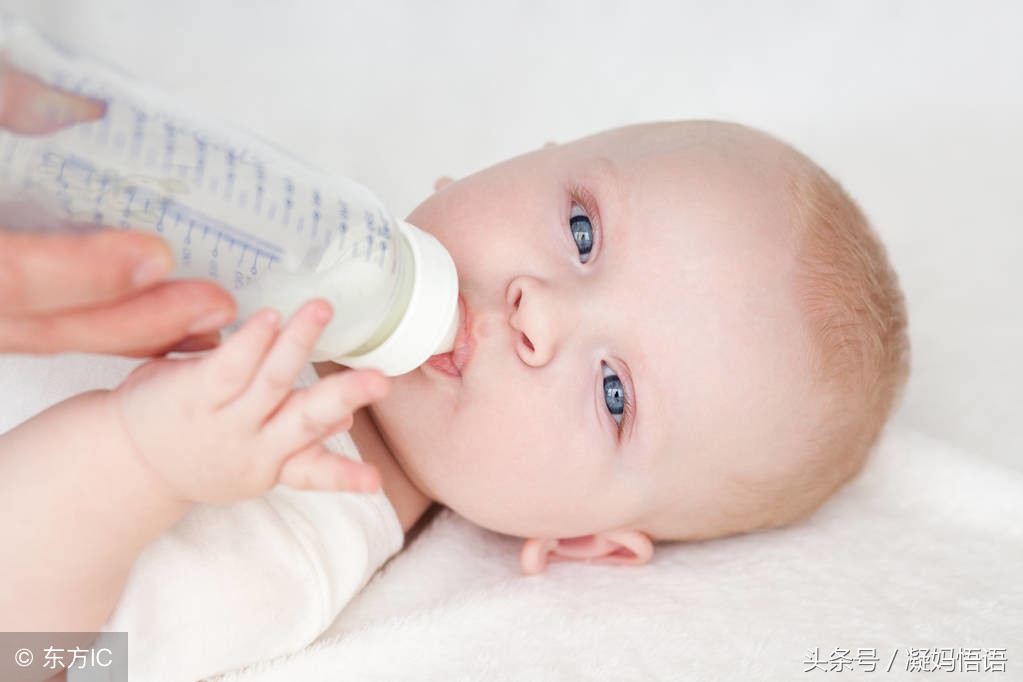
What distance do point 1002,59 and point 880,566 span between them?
1.14 meters

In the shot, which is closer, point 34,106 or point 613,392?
point 34,106

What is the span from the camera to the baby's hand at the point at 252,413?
942mm

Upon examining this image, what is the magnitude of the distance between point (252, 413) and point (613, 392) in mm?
515

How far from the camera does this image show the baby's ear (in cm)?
147

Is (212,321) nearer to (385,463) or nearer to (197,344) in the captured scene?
(197,344)

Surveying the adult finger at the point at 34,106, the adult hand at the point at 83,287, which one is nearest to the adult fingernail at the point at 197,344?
the adult hand at the point at 83,287

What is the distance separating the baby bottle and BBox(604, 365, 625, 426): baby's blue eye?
0.80ft

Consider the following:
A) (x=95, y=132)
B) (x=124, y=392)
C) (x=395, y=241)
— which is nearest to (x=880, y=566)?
(x=395, y=241)

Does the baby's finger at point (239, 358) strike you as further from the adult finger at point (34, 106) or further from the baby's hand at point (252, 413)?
the adult finger at point (34, 106)

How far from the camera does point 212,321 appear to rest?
968 mm

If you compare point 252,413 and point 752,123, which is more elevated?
point 752,123

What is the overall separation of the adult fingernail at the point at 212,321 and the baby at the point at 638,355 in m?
0.23

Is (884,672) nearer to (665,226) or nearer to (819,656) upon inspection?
(819,656)

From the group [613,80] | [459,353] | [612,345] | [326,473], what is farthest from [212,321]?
[613,80]
